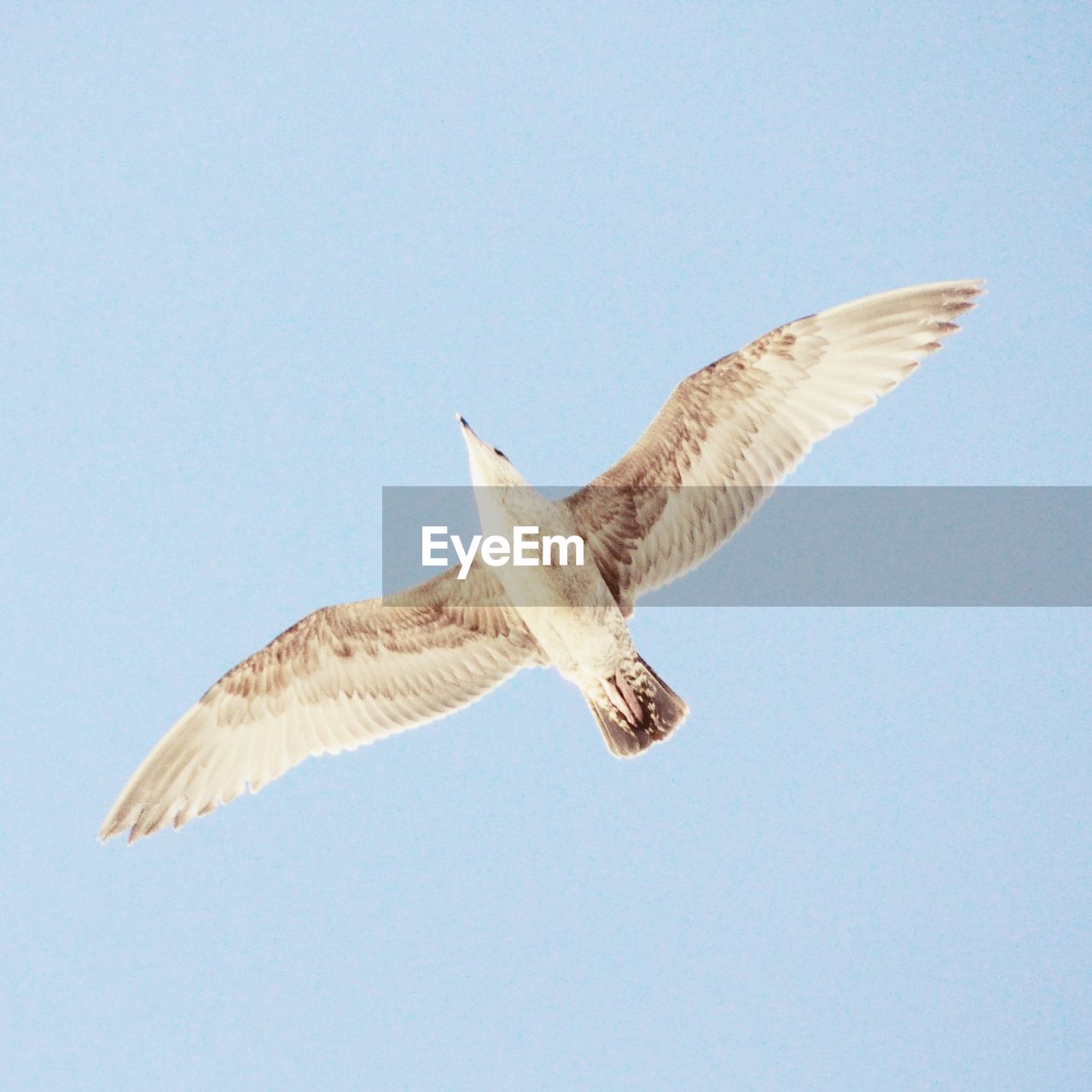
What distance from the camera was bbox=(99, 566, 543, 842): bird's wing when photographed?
7926mm

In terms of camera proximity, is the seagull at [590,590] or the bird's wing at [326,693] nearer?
the seagull at [590,590]

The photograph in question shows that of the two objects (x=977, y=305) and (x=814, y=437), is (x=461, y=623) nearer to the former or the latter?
(x=814, y=437)

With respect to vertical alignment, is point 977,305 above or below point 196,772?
above

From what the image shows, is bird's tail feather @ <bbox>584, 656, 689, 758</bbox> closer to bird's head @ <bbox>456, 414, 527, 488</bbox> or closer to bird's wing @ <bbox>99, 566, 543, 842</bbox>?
bird's wing @ <bbox>99, 566, 543, 842</bbox>

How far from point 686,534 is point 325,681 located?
7.38 ft

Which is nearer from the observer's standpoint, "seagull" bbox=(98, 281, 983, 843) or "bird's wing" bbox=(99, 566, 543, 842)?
"seagull" bbox=(98, 281, 983, 843)

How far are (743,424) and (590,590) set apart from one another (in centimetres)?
123

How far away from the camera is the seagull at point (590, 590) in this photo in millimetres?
7441

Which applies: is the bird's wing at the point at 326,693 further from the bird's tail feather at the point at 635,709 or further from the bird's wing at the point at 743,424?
the bird's wing at the point at 743,424

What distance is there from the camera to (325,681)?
26.6 feet

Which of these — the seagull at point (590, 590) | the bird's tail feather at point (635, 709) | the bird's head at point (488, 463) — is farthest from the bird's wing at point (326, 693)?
the bird's head at point (488, 463)

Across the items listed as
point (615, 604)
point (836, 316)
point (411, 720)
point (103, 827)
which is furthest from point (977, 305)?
point (103, 827)

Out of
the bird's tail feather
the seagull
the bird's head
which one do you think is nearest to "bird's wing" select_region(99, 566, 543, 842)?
the seagull

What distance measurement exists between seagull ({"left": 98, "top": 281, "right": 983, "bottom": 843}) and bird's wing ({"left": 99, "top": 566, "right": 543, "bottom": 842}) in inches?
0.4
